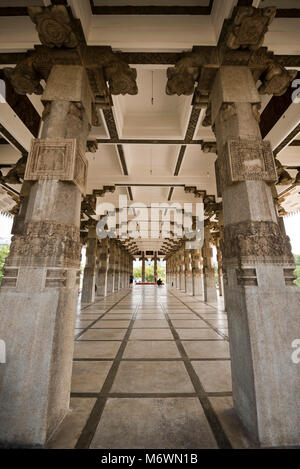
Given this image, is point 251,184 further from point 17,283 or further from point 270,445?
point 17,283

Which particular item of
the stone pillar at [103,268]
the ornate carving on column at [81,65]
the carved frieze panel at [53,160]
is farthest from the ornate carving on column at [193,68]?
the stone pillar at [103,268]

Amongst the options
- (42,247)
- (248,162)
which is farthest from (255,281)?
(42,247)

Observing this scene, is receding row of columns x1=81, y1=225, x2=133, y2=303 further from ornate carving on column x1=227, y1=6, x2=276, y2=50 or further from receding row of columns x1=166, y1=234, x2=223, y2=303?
ornate carving on column x1=227, y1=6, x2=276, y2=50

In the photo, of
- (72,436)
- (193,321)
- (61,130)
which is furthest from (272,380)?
(193,321)

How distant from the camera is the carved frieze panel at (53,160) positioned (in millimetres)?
2057

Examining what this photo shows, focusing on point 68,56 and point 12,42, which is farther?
point 12,42

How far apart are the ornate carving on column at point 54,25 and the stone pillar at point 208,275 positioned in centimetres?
974

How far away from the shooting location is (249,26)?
216 cm

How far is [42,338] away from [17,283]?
524 mm

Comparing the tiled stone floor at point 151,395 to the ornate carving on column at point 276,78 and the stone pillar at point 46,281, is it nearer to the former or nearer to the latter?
the stone pillar at point 46,281

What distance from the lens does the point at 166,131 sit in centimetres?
496

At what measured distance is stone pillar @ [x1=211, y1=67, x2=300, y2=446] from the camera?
1.61 m

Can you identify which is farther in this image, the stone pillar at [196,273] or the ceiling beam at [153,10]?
the stone pillar at [196,273]

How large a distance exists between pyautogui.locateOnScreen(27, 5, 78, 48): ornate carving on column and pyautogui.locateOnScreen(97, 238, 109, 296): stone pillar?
11436mm
